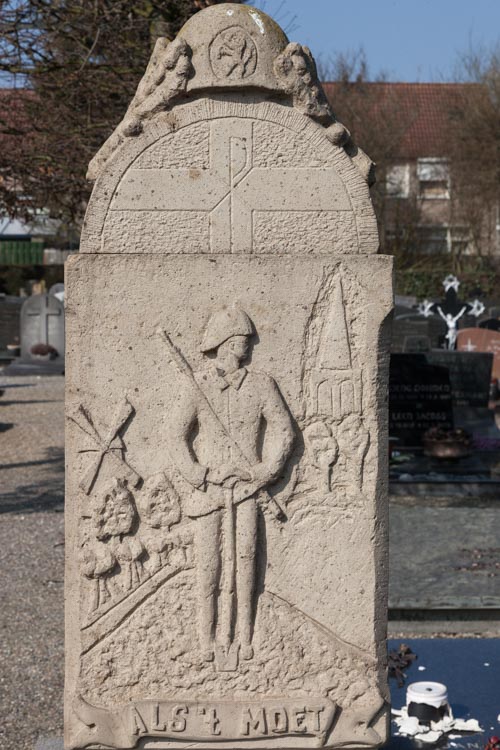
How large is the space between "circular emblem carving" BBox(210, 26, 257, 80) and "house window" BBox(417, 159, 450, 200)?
34644 mm

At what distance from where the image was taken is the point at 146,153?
328 centimetres

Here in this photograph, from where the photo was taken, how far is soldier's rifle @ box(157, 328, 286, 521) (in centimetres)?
328

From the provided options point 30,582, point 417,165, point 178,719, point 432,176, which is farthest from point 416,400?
point 417,165

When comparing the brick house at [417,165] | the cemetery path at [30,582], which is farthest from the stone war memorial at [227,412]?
the brick house at [417,165]

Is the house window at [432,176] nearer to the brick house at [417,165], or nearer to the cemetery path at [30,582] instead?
the brick house at [417,165]

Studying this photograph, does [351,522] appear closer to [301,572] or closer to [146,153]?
[301,572]

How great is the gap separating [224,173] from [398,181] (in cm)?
3344

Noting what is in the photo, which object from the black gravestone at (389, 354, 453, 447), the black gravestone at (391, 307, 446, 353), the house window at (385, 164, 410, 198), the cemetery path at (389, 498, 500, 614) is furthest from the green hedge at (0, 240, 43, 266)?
the cemetery path at (389, 498, 500, 614)

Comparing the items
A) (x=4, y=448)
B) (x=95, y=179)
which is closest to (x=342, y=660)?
(x=95, y=179)

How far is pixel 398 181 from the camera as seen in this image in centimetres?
3581

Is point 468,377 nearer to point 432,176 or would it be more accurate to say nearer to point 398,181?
point 398,181

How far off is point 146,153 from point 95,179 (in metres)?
0.18

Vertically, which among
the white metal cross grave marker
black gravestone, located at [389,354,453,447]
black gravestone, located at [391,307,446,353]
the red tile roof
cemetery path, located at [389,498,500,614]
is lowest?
cemetery path, located at [389,498,500,614]

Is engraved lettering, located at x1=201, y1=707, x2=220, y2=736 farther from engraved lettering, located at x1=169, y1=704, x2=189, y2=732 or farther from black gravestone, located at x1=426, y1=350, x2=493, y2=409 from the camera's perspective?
black gravestone, located at x1=426, y1=350, x2=493, y2=409
